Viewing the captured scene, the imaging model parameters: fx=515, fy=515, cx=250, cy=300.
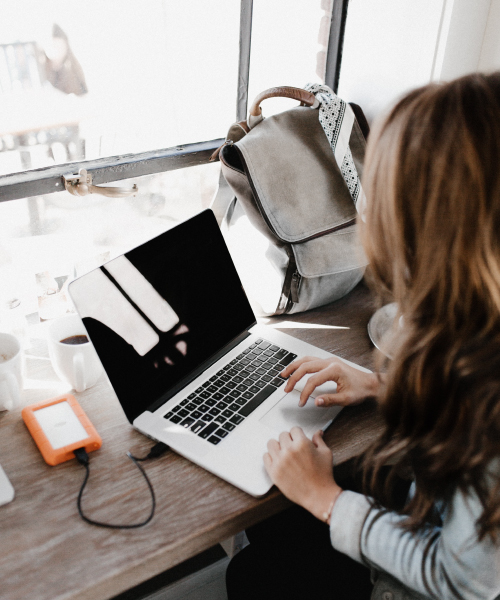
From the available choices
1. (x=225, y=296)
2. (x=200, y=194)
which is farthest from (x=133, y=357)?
(x=200, y=194)

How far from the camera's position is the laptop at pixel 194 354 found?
74cm

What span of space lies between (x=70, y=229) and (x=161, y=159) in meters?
0.25

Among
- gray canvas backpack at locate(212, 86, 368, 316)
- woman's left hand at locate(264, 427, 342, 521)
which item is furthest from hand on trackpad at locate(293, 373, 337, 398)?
gray canvas backpack at locate(212, 86, 368, 316)

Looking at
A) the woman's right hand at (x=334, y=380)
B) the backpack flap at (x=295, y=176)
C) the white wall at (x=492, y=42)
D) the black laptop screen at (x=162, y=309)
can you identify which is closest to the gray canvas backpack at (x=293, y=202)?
the backpack flap at (x=295, y=176)

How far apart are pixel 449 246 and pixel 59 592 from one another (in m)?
0.55

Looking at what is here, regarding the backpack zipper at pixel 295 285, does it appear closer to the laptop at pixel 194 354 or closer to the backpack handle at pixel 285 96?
the laptop at pixel 194 354

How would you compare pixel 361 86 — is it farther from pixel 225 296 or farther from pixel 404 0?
pixel 225 296

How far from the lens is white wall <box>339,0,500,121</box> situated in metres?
1.11

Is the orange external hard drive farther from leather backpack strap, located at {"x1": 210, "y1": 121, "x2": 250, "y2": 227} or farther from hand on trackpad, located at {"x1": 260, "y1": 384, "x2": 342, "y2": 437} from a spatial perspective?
leather backpack strap, located at {"x1": 210, "y1": 121, "x2": 250, "y2": 227}

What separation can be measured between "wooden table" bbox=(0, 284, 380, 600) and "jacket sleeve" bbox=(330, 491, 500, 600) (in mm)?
92

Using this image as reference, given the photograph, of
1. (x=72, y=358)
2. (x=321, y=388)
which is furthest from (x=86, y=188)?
(x=321, y=388)

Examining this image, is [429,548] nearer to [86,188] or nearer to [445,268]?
[445,268]

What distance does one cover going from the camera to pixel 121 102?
1115mm

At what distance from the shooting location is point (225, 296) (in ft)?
3.10
